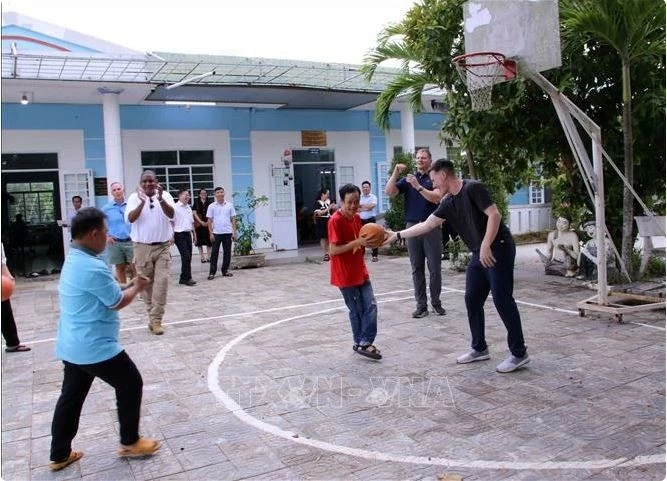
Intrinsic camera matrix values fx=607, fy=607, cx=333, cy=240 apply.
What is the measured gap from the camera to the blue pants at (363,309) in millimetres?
5207

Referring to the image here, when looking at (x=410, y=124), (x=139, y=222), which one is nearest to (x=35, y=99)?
(x=139, y=222)

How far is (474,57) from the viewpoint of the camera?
22.4 ft

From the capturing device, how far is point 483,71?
22.2 feet

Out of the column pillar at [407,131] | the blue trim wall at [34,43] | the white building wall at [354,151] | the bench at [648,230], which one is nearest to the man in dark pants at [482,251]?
the bench at [648,230]

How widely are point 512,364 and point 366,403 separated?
1.31m

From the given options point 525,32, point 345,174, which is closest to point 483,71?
point 525,32

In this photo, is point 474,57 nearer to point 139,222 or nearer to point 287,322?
point 287,322

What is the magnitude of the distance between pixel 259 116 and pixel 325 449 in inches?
501

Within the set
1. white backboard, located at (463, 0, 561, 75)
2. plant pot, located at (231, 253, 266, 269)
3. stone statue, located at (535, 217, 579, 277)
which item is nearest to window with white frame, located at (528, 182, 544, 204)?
stone statue, located at (535, 217, 579, 277)

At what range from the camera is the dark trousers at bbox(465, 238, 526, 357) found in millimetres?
4703

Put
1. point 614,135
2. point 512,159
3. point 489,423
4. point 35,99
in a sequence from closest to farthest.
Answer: point 489,423 → point 614,135 → point 512,159 → point 35,99

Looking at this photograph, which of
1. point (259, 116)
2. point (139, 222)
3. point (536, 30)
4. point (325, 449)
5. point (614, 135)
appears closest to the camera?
point (325, 449)

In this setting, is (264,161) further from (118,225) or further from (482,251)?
(482,251)

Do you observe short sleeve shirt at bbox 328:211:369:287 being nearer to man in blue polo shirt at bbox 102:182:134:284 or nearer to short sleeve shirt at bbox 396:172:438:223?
short sleeve shirt at bbox 396:172:438:223
